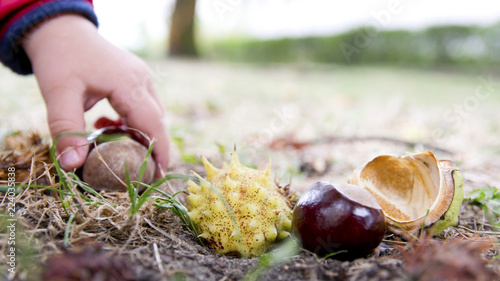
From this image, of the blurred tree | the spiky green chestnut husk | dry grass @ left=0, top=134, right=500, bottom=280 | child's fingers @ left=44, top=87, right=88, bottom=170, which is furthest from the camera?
the blurred tree

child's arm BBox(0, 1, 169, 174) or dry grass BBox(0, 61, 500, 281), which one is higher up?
child's arm BBox(0, 1, 169, 174)

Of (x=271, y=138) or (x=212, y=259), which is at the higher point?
(x=212, y=259)

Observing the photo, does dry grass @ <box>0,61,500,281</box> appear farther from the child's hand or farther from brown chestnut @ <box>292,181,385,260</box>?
the child's hand

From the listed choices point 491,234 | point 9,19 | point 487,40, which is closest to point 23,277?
point 9,19

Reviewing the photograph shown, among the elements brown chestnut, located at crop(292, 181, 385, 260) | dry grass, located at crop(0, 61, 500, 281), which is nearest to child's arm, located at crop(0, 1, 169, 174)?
dry grass, located at crop(0, 61, 500, 281)

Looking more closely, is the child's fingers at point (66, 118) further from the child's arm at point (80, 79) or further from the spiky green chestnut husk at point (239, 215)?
the spiky green chestnut husk at point (239, 215)

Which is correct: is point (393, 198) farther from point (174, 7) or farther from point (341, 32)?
point (341, 32)
